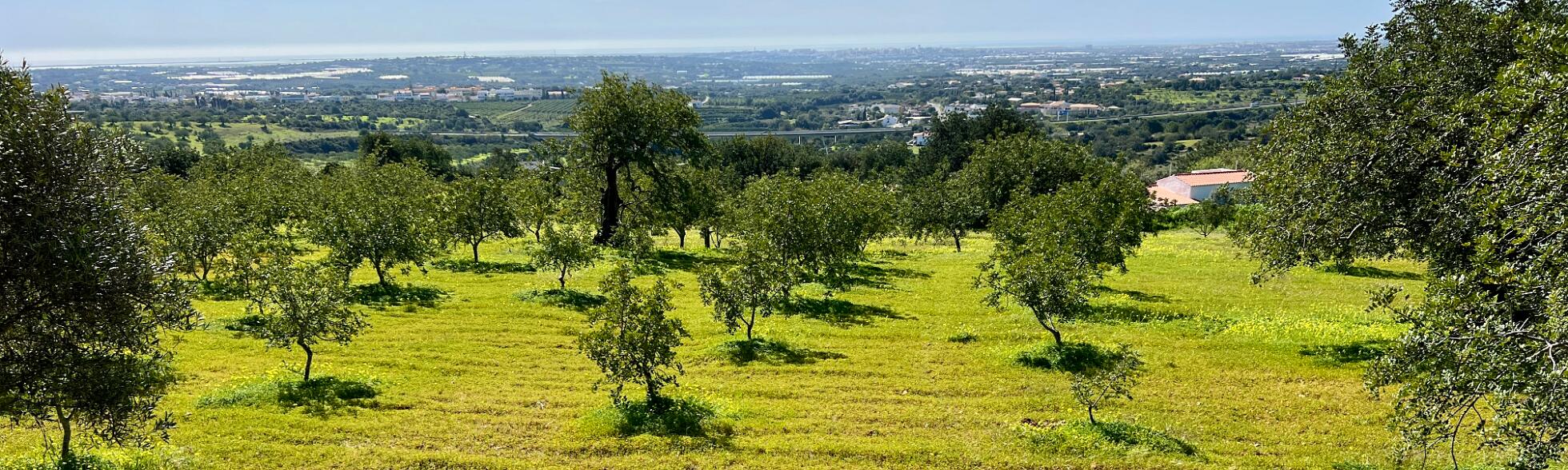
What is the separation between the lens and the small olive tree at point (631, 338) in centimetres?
1772

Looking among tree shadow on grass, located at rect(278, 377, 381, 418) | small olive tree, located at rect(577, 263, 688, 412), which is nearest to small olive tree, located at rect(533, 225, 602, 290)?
tree shadow on grass, located at rect(278, 377, 381, 418)

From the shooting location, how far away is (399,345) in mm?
24156

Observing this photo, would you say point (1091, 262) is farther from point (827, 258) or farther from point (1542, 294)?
point (1542, 294)

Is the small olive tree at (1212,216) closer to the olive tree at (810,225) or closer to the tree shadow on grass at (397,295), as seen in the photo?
the olive tree at (810,225)

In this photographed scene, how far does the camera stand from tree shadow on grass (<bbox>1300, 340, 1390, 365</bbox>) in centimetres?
2283

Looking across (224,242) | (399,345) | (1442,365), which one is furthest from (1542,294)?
(224,242)

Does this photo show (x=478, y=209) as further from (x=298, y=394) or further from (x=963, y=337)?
(x=963, y=337)

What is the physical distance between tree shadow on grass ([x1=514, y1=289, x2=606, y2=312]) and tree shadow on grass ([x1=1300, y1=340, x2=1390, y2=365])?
75.6ft

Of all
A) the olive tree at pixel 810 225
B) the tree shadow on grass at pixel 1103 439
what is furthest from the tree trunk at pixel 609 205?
the tree shadow on grass at pixel 1103 439

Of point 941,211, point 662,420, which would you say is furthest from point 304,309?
point 941,211

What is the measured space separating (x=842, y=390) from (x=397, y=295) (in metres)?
19.4

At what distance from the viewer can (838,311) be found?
30469mm

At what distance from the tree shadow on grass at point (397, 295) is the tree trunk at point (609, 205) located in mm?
13707

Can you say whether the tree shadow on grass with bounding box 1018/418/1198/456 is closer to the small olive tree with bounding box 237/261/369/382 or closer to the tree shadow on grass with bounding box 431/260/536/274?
the small olive tree with bounding box 237/261/369/382
